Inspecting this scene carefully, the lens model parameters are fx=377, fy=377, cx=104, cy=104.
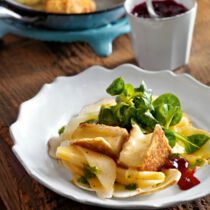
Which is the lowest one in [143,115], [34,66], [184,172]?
[34,66]

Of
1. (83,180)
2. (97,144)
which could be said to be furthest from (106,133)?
(83,180)

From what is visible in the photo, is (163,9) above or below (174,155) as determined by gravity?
above

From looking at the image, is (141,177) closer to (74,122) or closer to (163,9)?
(74,122)

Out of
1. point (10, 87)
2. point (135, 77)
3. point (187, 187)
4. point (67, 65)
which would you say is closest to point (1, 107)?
point (10, 87)

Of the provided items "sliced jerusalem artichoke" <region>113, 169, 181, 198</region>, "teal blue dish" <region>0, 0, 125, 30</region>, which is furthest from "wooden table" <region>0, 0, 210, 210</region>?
"sliced jerusalem artichoke" <region>113, 169, 181, 198</region>

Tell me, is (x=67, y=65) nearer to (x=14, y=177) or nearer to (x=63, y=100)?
(x=63, y=100)

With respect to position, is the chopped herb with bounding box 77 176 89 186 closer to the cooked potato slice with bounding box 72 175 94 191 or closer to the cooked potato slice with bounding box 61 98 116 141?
the cooked potato slice with bounding box 72 175 94 191

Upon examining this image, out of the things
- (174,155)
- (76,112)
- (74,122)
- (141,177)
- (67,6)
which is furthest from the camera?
(67,6)
